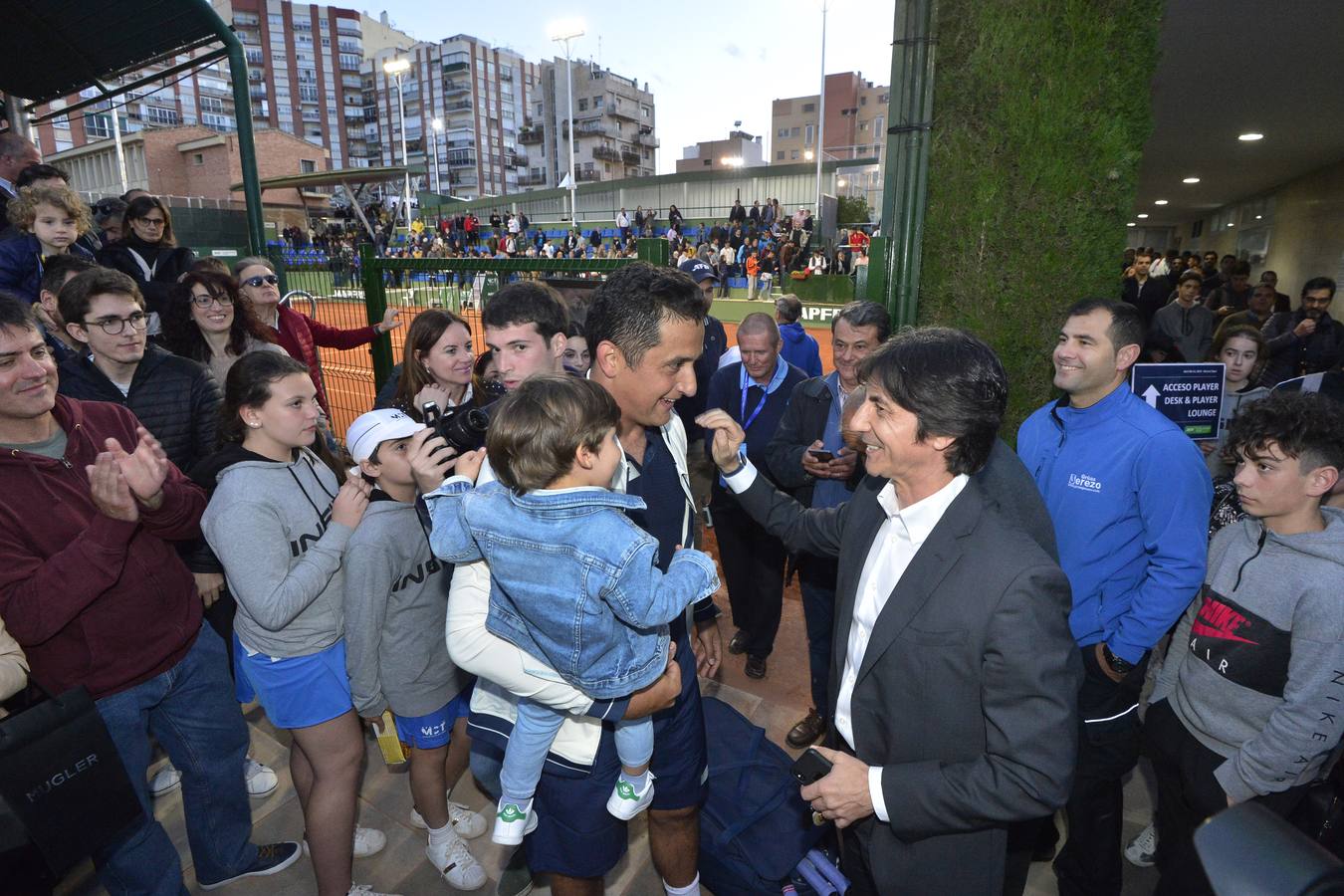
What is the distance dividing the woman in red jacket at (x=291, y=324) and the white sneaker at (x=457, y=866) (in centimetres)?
266

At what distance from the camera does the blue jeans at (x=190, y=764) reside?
7.21ft

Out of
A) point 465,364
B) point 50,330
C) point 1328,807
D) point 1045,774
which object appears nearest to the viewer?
point 1045,774

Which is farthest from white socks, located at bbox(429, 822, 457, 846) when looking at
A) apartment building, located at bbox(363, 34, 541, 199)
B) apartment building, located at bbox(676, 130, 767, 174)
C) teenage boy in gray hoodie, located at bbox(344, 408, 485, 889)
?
apartment building, located at bbox(363, 34, 541, 199)

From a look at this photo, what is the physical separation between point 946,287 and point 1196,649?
2.35m

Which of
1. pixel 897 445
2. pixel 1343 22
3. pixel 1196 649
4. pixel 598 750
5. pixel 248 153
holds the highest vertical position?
pixel 1343 22

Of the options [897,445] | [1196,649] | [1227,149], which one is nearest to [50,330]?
[897,445]

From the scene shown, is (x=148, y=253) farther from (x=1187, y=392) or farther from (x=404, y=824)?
(x=1187, y=392)

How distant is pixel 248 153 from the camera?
6.33 metres

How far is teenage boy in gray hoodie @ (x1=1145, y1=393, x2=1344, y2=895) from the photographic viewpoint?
6.07ft

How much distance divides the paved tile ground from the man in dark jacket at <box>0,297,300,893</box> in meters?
0.41

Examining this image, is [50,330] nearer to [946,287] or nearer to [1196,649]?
[946,287]

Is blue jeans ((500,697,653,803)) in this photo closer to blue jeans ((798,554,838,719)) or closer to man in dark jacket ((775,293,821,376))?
blue jeans ((798,554,838,719))

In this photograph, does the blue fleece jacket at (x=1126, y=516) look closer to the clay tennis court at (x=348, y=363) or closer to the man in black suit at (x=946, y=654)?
the man in black suit at (x=946, y=654)

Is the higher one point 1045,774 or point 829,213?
point 829,213
